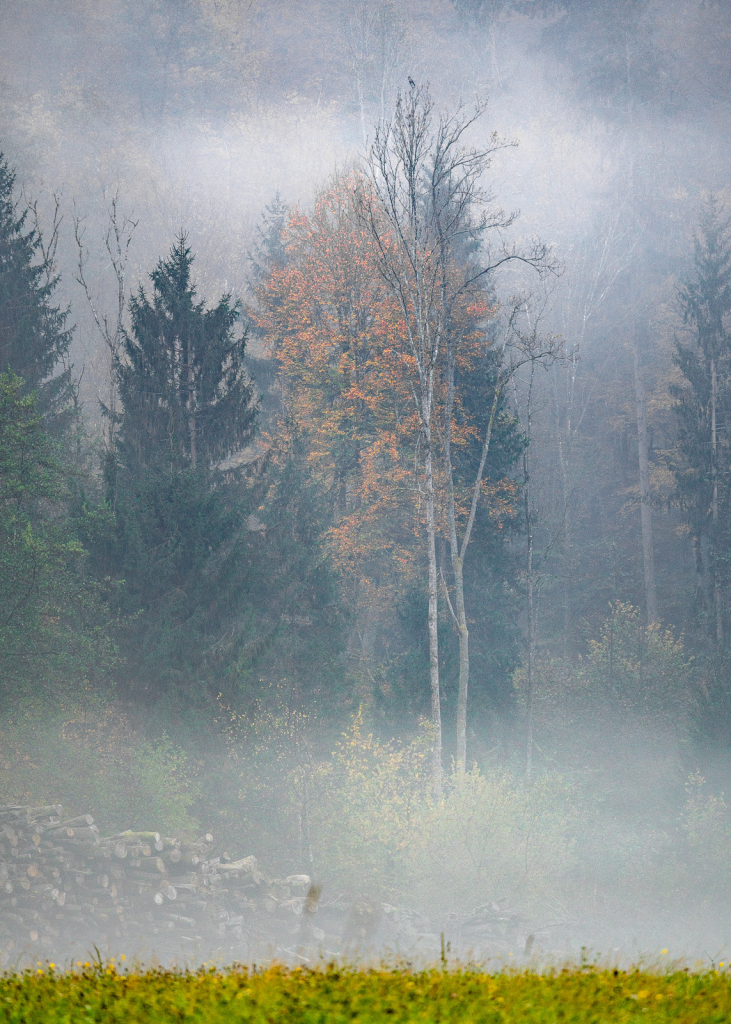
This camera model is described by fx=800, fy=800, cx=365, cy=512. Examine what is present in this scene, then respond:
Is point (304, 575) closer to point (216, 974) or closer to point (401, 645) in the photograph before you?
point (401, 645)

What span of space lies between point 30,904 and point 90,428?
21.8 m

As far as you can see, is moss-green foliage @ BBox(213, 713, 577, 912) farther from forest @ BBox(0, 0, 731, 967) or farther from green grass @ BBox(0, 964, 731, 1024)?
green grass @ BBox(0, 964, 731, 1024)

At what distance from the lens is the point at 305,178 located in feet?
128

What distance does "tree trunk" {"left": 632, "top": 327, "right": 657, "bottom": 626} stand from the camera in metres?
30.3

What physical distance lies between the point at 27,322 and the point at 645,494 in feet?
76.0

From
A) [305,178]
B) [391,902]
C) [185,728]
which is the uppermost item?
[305,178]

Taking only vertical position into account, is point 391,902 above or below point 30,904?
below

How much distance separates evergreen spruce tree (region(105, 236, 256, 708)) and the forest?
9 centimetres

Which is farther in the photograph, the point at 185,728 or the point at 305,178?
the point at 305,178

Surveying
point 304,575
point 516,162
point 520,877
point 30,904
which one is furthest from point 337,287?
point 516,162

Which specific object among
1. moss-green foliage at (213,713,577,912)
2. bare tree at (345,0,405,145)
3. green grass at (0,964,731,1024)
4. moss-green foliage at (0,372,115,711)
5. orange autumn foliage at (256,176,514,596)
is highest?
bare tree at (345,0,405,145)

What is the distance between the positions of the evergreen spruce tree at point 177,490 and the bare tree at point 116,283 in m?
1.25

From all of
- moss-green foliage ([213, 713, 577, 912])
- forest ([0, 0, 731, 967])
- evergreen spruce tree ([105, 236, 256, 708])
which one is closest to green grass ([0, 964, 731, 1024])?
forest ([0, 0, 731, 967])

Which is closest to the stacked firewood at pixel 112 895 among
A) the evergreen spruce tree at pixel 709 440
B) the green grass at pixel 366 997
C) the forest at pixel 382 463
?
the forest at pixel 382 463
